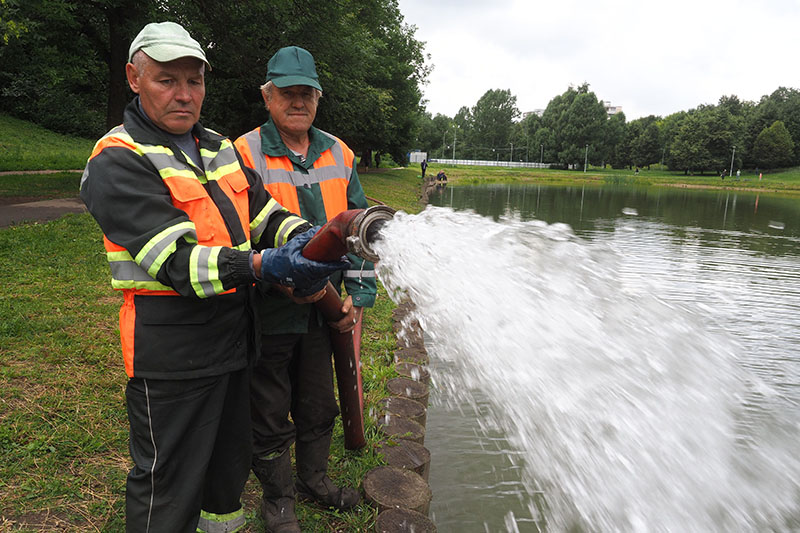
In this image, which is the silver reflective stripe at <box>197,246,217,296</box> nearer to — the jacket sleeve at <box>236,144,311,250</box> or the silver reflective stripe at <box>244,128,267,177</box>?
the jacket sleeve at <box>236,144,311,250</box>

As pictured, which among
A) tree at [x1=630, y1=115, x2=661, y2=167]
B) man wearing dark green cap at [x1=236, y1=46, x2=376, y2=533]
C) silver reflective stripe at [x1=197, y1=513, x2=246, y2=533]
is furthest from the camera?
tree at [x1=630, y1=115, x2=661, y2=167]

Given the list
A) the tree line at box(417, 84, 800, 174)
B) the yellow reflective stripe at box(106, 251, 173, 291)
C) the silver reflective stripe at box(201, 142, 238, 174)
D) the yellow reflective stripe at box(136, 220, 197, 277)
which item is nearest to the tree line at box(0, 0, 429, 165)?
the silver reflective stripe at box(201, 142, 238, 174)

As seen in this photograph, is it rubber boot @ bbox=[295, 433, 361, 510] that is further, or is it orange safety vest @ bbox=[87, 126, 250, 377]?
rubber boot @ bbox=[295, 433, 361, 510]

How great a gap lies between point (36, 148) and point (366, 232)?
23690 millimetres

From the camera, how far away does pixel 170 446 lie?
1947 mm

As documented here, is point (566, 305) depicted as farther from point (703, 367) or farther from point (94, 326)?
point (94, 326)

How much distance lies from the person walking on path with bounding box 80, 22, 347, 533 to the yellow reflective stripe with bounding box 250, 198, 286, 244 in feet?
0.61

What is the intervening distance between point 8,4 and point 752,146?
94.2 metres

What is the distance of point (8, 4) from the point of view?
8.09m

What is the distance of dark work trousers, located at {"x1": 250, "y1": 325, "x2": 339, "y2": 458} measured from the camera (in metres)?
2.56

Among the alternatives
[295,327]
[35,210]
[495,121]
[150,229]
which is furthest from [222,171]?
[495,121]

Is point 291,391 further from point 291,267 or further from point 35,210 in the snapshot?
point 35,210

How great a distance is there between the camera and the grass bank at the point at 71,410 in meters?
2.65

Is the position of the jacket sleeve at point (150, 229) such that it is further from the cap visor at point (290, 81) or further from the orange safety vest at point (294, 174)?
the cap visor at point (290, 81)
